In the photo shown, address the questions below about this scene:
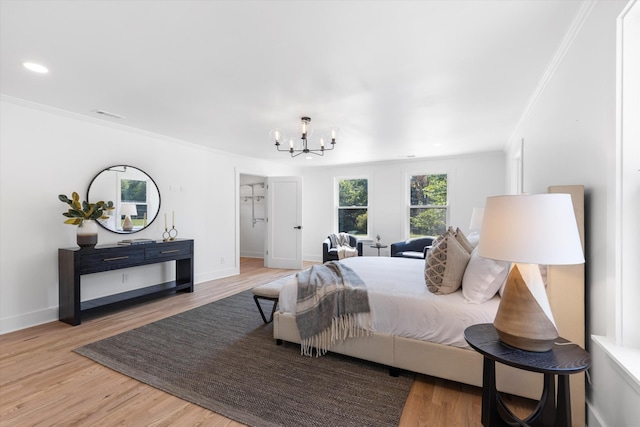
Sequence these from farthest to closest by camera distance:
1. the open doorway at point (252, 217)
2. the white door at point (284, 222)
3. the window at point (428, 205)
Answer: the open doorway at point (252, 217) < the white door at point (284, 222) < the window at point (428, 205)

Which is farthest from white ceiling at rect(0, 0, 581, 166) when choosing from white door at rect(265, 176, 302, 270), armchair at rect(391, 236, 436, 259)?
white door at rect(265, 176, 302, 270)

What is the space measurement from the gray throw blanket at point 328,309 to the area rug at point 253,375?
201 mm

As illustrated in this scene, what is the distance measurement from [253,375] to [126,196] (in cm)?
327

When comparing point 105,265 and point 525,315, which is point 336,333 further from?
point 105,265

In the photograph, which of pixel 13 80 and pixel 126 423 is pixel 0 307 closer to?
pixel 13 80

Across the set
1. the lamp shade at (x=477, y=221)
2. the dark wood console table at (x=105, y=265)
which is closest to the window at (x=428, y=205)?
the lamp shade at (x=477, y=221)

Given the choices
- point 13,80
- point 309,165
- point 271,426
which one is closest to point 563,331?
point 271,426

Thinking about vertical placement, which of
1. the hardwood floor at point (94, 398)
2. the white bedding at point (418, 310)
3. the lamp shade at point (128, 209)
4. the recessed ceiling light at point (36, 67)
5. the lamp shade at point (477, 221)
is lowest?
the hardwood floor at point (94, 398)

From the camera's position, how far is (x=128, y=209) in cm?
416

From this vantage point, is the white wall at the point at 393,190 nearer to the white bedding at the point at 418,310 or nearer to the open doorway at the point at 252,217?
the open doorway at the point at 252,217

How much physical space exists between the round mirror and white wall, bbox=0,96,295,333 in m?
0.10

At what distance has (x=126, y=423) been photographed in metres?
1.77

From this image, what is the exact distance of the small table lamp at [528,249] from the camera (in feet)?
4.18

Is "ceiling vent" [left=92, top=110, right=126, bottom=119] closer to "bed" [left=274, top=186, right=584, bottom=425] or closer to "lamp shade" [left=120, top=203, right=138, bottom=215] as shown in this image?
"lamp shade" [left=120, top=203, right=138, bottom=215]
